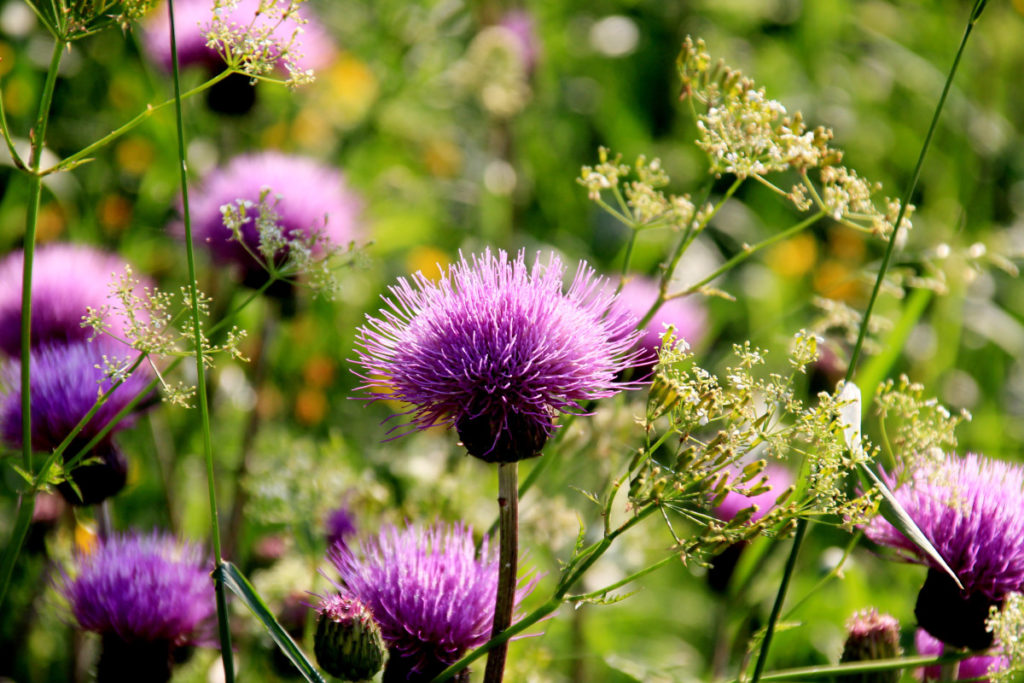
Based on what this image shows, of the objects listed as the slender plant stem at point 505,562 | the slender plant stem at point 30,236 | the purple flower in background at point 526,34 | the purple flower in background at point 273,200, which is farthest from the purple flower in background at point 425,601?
the purple flower in background at point 526,34

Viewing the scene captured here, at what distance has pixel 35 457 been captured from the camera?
6.45ft

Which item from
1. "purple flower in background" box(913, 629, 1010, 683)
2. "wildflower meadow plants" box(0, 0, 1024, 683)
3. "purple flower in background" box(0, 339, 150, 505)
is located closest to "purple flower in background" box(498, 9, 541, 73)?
"wildflower meadow plants" box(0, 0, 1024, 683)

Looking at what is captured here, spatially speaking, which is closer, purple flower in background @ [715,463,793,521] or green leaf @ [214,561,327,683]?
green leaf @ [214,561,327,683]

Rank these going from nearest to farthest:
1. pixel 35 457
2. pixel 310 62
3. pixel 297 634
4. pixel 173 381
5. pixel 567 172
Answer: pixel 35 457, pixel 297 634, pixel 173 381, pixel 310 62, pixel 567 172

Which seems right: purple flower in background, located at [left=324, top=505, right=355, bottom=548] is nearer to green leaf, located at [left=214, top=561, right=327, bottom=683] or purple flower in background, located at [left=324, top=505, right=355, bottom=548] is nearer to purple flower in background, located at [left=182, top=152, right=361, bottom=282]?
purple flower in background, located at [left=182, top=152, right=361, bottom=282]

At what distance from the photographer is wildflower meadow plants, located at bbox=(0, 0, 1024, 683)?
4.27 feet

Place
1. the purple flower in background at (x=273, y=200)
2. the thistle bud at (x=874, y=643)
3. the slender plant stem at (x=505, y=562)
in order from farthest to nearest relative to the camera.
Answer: the purple flower in background at (x=273, y=200)
the thistle bud at (x=874, y=643)
the slender plant stem at (x=505, y=562)

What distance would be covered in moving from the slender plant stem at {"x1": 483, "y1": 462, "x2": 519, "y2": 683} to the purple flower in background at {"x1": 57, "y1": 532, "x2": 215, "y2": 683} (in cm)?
71

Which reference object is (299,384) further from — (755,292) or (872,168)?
(872,168)

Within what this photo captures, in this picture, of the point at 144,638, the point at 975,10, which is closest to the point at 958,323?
the point at 975,10

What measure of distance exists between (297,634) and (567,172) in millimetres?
2615

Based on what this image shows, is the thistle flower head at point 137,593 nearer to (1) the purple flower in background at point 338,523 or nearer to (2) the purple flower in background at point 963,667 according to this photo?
(1) the purple flower in background at point 338,523

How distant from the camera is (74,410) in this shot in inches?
68.8

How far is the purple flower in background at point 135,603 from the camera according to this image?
1.70 metres
